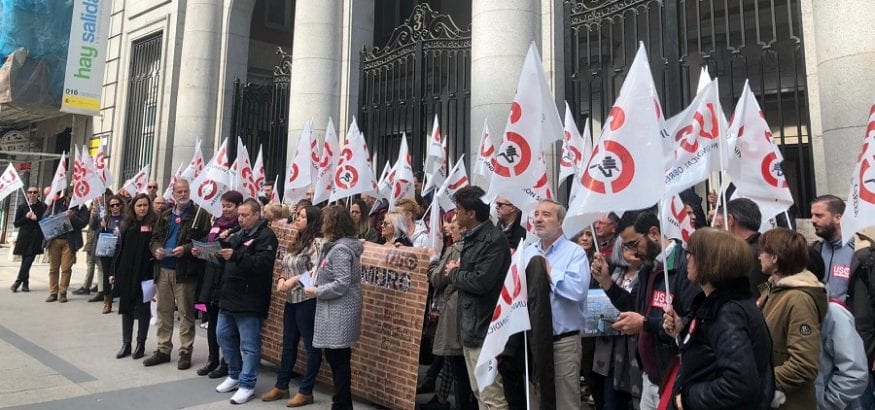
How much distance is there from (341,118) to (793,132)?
32.6 feet

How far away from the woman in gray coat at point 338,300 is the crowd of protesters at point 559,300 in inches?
0.5

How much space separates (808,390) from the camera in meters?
2.87

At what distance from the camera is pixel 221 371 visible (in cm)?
623

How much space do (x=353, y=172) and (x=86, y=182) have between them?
550 cm

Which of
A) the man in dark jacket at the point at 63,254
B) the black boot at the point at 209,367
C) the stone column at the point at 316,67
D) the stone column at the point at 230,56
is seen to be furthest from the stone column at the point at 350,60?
the black boot at the point at 209,367

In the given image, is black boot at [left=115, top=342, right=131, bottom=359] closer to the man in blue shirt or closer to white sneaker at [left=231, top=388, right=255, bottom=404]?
white sneaker at [left=231, top=388, right=255, bottom=404]

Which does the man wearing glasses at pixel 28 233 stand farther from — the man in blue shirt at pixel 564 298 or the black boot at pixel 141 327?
the man in blue shirt at pixel 564 298

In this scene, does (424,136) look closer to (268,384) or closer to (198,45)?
(268,384)

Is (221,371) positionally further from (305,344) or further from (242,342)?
(305,344)

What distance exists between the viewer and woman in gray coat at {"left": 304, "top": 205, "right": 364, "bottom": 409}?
15.8ft

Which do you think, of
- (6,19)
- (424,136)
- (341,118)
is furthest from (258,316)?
(6,19)

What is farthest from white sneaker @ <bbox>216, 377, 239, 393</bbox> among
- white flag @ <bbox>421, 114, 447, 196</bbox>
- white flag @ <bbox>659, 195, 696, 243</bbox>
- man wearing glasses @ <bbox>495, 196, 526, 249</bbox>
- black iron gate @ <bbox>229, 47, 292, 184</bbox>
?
black iron gate @ <bbox>229, 47, 292, 184</bbox>

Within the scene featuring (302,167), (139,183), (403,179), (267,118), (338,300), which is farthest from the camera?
(267,118)

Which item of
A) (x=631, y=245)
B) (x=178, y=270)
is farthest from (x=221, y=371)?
(x=631, y=245)
